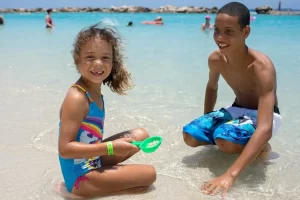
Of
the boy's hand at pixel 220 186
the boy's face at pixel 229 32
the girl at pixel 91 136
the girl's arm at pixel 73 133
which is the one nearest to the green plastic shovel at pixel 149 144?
the girl at pixel 91 136

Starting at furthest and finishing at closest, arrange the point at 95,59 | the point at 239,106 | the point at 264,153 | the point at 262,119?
the point at 239,106 → the point at 264,153 → the point at 262,119 → the point at 95,59

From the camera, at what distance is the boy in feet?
7.90

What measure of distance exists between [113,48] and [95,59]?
16 centimetres

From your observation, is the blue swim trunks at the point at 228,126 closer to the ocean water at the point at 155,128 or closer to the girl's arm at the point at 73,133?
the ocean water at the point at 155,128

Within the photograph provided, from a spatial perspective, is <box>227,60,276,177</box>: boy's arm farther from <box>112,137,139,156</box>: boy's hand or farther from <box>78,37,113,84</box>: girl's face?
<box>78,37,113,84</box>: girl's face

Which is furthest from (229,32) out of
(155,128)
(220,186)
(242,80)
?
(155,128)

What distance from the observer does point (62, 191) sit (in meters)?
2.34

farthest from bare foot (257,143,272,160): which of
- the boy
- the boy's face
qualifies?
the boy's face

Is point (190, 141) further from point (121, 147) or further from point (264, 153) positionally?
point (121, 147)

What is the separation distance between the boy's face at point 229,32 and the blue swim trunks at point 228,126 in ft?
1.82

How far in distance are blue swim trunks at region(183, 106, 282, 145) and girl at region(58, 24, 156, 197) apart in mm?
660

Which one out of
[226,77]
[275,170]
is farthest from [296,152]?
[226,77]

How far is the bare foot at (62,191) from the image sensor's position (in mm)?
2270

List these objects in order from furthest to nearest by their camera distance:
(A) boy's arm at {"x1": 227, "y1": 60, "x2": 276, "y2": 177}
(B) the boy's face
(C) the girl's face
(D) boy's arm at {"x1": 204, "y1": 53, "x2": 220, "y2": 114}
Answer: (D) boy's arm at {"x1": 204, "y1": 53, "x2": 220, "y2": 114} < (B) the boy's face < (A) boy's arm at {"x1": 227, "y1": 60, "x2": 276, "y2": 177} < (C) the girl's face
